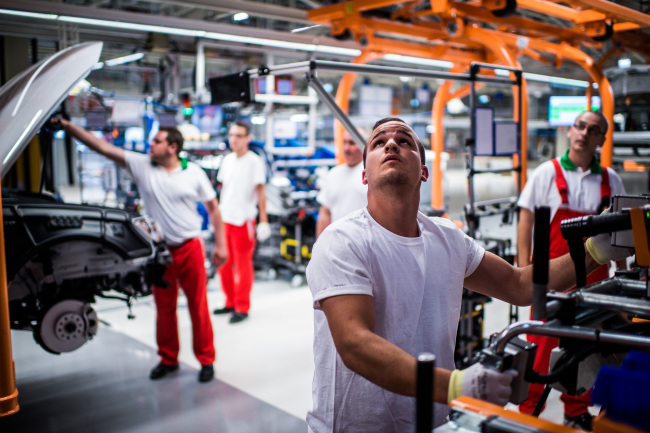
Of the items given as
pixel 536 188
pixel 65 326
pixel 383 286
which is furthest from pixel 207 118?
pixel 383 286

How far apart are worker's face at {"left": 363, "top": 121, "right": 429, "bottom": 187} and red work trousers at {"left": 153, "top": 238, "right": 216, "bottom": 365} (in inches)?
111

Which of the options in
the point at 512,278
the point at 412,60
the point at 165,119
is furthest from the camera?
the point at 412,60

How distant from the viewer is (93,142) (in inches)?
158

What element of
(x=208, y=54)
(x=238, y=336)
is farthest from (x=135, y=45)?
(x=238, y=336)

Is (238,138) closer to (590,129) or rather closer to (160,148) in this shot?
(160,148)

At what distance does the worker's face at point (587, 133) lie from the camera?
3568mm

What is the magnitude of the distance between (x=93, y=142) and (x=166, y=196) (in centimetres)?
69

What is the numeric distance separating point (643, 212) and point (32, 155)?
5301mm

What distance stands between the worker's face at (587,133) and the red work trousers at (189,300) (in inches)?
114

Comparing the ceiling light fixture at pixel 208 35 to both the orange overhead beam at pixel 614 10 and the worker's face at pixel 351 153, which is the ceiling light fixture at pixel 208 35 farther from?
the worker's face at pixel 351 153

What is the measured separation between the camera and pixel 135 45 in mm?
9203

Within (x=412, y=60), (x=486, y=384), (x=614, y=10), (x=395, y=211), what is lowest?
(x=486, y=384)

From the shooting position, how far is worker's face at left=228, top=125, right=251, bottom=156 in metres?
6.06

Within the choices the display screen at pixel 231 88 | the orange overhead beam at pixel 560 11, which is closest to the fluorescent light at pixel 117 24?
the display screen at pixel 231 88
